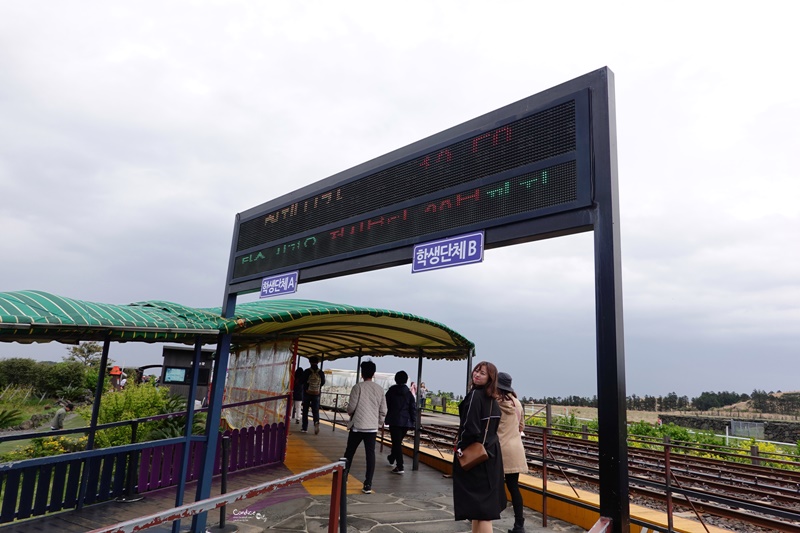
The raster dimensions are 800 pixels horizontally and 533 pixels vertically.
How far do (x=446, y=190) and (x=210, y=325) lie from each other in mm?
3467

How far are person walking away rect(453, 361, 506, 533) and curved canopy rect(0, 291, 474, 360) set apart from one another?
3.56 meters

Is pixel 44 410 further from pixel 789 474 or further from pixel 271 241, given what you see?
pixel 789 474

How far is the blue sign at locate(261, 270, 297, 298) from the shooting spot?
308 inches

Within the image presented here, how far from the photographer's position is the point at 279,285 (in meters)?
8.10

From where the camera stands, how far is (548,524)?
7.00 metres

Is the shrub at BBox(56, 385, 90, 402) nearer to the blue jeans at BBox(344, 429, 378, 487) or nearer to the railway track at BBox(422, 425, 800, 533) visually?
the railway track at BBox(422, 425, 800, 533)

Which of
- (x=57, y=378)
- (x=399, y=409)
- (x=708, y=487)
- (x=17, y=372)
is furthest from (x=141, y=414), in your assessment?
(x=17, y=372)

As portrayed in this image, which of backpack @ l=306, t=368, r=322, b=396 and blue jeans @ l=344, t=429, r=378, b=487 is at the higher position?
backpack @ l=306, t=368, r=322, b=396

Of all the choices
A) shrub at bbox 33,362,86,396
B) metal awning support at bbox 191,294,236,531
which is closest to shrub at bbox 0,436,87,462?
metal awning support at bbox 191,294,236,531

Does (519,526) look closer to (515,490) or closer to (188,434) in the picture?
(515,490)

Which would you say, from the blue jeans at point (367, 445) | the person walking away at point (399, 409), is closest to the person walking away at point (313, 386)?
the person walking away at point (399, 409)

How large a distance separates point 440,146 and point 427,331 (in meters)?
4.89

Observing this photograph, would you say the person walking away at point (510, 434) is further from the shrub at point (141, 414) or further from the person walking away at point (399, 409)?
the shrub at point (141, 414)

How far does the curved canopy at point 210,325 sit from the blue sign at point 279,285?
1.01 feet
